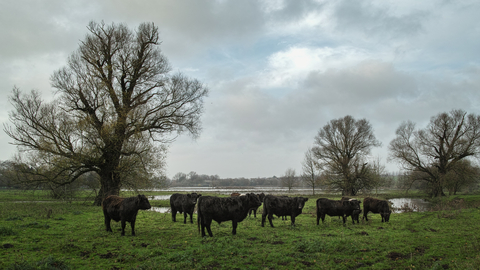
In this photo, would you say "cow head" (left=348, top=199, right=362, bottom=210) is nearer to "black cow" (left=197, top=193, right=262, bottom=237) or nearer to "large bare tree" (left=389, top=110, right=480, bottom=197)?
"black cow" (left=197, top=193, right=262, bottom=237)

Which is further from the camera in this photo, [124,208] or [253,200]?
[253,200]

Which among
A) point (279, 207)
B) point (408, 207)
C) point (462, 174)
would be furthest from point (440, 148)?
point (279, 207)

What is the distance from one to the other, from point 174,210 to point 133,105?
522 inches

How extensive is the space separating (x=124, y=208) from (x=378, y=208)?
14.7 m

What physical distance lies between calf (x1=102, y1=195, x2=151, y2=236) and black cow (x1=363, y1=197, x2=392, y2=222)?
13.4 metres

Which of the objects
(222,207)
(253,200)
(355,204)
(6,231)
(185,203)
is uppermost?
(253,200)

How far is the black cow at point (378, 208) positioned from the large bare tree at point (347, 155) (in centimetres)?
2733

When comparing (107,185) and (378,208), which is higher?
(107,185)

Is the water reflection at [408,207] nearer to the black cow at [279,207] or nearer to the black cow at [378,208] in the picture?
the black cow at [378,208]

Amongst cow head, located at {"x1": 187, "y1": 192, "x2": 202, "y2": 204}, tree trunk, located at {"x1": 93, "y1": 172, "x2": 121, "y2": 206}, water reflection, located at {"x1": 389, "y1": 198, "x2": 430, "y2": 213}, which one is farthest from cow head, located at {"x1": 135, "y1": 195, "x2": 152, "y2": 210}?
water reflection, located at {"x1": 389, "y1": 198, "x2": 430, "y2": 213}

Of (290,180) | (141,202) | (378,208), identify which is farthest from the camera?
(290,180)

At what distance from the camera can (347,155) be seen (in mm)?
43594

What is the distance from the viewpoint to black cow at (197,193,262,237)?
1018cm

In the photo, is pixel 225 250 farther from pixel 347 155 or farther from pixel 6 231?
pixel 347 155
